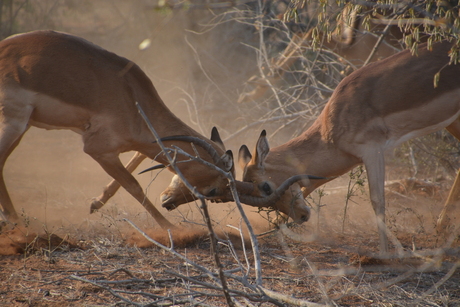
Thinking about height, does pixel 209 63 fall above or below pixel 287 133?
above

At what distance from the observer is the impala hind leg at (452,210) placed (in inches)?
197

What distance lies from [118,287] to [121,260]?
654 mm

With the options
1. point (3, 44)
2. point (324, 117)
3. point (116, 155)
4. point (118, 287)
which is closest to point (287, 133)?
point (324, 117)

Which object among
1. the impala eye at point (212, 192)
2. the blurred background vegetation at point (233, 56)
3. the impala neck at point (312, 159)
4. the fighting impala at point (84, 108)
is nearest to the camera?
the impala eye at point (212, 192)

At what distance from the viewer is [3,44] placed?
4.79 metres

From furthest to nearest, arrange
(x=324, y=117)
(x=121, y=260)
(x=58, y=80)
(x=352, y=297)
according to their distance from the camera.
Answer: (x=324, y=117)
(x=58, y=80)
(x=121, y=260)
(x=352, y=297)

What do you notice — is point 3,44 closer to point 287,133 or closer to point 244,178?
point 244,178

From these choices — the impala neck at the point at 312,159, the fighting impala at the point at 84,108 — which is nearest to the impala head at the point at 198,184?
the fighting impala at the point at 84,108

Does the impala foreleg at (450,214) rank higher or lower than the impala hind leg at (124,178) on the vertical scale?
lower

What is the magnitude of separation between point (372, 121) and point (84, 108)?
3.10 metres

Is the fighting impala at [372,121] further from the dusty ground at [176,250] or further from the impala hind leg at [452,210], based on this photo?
the dusty ground at [176,250]

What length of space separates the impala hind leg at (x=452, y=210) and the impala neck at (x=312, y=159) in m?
1.20

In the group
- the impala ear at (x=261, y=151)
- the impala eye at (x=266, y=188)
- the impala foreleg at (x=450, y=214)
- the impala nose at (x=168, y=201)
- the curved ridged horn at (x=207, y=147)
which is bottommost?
the impala foreleg at (x=450, y=214)

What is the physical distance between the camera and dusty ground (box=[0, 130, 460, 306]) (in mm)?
3014
